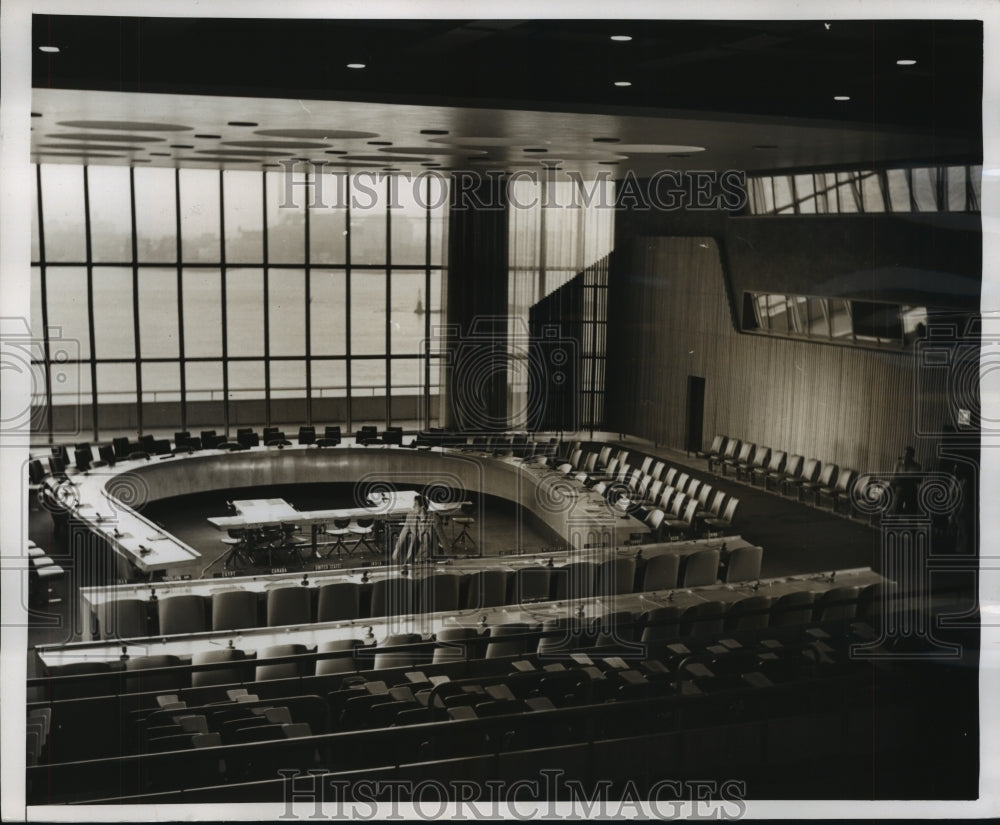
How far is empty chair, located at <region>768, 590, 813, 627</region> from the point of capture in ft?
24.4

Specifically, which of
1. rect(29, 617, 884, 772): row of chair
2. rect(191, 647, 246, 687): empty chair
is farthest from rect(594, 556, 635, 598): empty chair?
rect(191, 647, 246, 687): empty chair

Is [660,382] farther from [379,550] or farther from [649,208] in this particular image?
[379,550]

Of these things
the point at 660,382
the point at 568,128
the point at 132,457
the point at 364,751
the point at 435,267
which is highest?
the point at 568,128

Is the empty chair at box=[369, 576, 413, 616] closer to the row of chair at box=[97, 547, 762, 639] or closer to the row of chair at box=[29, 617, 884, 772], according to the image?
the row of chair at box=[97, 547, 762, 639]

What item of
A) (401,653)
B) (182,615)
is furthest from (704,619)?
(182,615)

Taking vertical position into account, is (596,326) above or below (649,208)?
below

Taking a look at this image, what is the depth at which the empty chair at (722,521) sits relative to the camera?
24.6 ft

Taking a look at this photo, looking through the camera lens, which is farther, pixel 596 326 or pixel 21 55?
pixel 596 326

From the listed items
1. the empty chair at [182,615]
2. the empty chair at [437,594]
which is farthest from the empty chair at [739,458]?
the empty chair at [182,615]

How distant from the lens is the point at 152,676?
22.9ft

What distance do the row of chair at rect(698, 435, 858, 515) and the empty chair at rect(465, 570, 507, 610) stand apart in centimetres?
169

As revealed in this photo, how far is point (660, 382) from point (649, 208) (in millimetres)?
1225

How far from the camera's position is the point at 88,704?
686cm

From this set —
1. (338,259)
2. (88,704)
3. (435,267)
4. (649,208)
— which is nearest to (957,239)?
(649,208)
